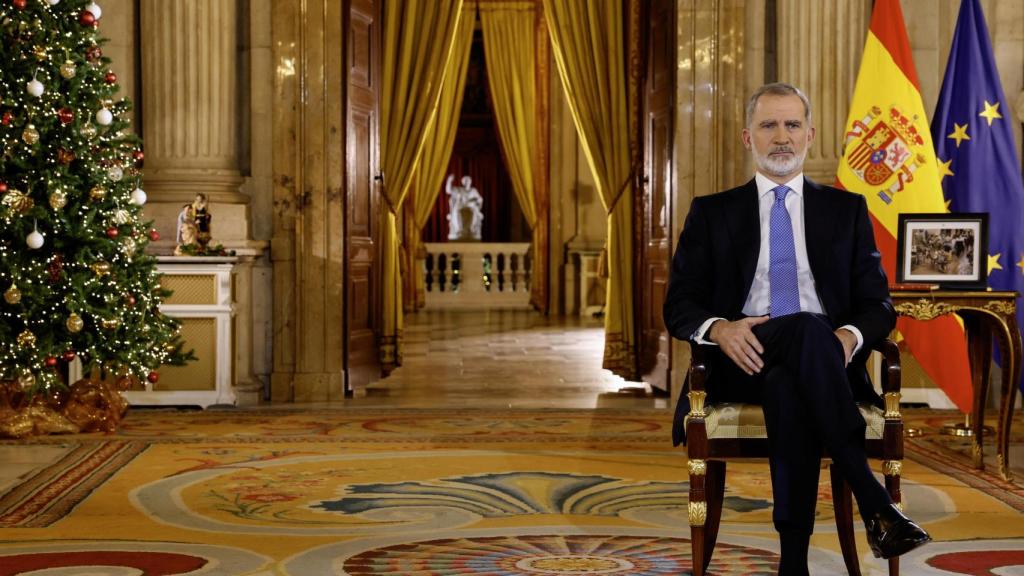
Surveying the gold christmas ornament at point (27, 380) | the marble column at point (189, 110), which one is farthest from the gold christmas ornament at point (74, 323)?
the marble column at point (189, 110)

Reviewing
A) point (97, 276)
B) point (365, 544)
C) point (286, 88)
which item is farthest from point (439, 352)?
point (365, 544)

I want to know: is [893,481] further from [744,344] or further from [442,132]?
[442,132]

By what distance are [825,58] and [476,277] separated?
11035 millimetres

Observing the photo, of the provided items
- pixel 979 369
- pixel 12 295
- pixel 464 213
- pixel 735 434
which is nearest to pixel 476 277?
pixel 464 213

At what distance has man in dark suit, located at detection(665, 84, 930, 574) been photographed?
3129 mm

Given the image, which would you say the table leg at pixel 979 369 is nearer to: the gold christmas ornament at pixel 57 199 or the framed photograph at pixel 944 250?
the framed photograph at pixel 944 250

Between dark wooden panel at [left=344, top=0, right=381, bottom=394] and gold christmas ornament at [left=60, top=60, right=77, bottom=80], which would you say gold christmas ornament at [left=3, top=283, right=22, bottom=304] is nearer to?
gold christmas ornament at [left=60, top=60, right=77, bottom=80]

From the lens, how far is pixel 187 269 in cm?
700

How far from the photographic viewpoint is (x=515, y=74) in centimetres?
1698

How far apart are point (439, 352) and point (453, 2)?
3.33 meters

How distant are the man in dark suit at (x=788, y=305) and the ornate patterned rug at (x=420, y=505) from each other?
0.55 m

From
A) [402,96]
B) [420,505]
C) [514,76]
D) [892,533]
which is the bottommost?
[420,505]

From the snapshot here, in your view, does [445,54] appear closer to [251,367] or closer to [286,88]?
[286,88]

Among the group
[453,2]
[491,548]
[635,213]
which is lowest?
[491,548]
